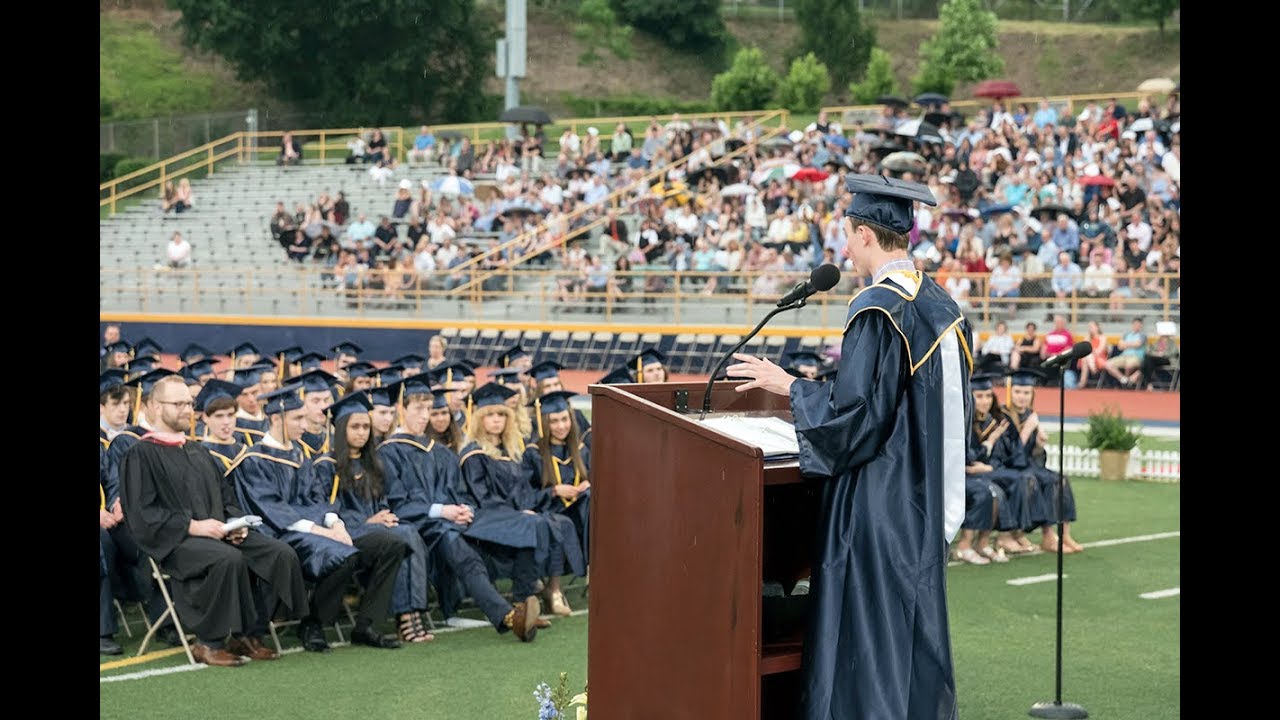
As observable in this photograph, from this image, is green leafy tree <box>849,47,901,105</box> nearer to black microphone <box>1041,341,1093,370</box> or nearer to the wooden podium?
black microphone <box>1041,341,1093,370</box>

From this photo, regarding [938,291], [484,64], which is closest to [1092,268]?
[938,291]

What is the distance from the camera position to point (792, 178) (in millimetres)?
30156

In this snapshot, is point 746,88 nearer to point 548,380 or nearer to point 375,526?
point 548,380

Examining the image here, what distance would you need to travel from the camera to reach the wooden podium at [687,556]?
4.33m

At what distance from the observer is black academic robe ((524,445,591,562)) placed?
33.6ft

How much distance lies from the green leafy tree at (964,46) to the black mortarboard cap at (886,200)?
54.1m

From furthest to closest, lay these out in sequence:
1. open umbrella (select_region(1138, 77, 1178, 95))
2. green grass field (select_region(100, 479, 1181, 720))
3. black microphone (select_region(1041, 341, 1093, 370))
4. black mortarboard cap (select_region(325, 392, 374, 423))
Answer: open umbrella (select_region(1138, 77, 1178, 95)) → black mortarboard cap (select_region(325, 392, 374, 423)) → green grass field (select_region(100, 479, 1181, 720)) → black microphone (select_region(1041, 341, 1093, 370))

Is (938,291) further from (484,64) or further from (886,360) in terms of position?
(484,64)

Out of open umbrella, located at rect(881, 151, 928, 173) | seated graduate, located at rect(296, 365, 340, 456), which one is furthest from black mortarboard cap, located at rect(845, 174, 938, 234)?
open umbrella, located at rect(881, 151, 928, 173)

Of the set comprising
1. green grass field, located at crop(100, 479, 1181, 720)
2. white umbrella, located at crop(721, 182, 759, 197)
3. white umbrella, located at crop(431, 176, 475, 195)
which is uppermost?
white umbrella, located at crop(431, 176, 475, 195)

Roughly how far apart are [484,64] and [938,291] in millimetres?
57146

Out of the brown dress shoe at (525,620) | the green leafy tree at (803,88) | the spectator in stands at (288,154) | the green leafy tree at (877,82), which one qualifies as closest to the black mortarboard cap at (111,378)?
the brown dress shoe at (525,620)

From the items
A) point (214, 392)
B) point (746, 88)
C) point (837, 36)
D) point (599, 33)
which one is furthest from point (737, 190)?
point (599, 33)

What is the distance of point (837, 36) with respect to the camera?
6266 centimetres
